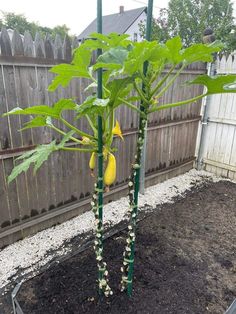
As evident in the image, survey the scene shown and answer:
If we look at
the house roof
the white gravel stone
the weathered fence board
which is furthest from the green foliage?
the house roof

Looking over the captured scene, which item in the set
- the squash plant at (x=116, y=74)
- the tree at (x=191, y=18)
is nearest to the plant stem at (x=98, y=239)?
the squash plant at (x=116, y=74)

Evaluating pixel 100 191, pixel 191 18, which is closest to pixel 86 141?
pixel 100 191

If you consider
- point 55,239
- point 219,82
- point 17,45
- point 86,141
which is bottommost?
point 55,239

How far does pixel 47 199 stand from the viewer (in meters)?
2.89

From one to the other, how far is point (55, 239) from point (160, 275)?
1.26m

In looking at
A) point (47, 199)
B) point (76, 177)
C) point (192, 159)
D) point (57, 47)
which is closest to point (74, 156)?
point (76, 177)

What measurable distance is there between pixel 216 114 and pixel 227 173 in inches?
45.2

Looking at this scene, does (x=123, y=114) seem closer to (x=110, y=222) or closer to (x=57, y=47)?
(x=57, y=47)

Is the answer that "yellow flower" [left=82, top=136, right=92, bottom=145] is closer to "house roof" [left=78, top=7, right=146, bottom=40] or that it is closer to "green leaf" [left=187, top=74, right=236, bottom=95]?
"green leaf" [left=187, top=74, right=236, bottom=95]

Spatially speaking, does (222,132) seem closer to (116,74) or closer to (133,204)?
(133,204)

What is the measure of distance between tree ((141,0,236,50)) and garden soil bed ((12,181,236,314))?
14858 millimetres

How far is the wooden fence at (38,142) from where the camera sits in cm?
229

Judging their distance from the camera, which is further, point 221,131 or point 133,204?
point 221,131

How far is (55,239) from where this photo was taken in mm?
2783
